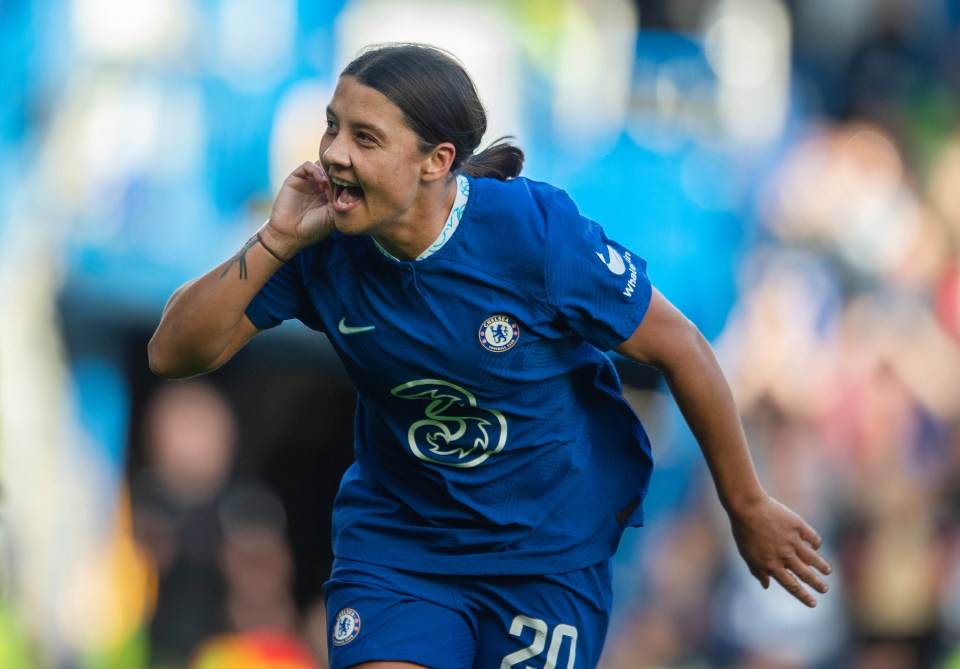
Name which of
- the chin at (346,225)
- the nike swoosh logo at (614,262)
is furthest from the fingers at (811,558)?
the chin at (346,225)

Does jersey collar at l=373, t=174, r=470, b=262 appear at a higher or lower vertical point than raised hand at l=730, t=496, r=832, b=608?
higher

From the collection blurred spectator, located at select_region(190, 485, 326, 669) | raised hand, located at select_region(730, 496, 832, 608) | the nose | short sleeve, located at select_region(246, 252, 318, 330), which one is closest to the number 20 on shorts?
raised hand, located at select_region(730, 496, 832, 608)

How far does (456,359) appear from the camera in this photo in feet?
12.0

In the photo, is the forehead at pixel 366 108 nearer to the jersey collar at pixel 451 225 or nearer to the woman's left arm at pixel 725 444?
the jersey collar at pixel 451 225

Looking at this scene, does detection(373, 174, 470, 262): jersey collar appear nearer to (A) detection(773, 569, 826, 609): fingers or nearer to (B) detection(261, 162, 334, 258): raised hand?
(B) detection(261, 162, 334, 258): raised hand

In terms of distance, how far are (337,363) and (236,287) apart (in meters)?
5.60

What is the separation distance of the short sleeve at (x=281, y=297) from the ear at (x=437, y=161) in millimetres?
390

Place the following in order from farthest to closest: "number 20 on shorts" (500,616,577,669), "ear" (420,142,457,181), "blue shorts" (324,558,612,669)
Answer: "number 20 on shorts" (500,616,577,669) < "blue shorts" (324,558,612,669) < "ear" (420,142,457,181)

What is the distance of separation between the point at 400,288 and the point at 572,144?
5.54 m

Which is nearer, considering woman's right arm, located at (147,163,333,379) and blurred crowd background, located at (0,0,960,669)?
woman's right arm, located at (147,163,333,379)

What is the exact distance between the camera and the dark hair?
3.49 meters

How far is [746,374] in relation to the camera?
9094 millimetres

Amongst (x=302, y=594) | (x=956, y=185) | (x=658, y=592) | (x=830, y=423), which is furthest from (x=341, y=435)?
(x=956, y=185)

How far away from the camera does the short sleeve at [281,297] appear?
3730 mm
